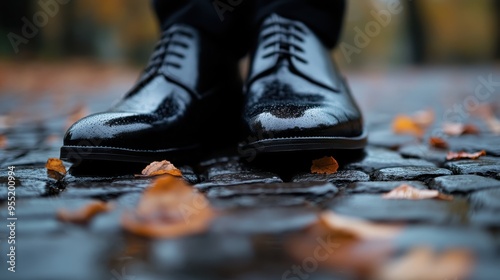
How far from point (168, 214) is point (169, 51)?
885 millimetres

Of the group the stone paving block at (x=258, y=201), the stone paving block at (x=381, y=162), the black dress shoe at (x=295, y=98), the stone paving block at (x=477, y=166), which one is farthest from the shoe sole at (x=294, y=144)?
the stone paving block at (x=477, y=166)

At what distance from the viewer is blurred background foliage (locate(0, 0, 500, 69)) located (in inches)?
498

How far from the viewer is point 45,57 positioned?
13102 millimetres

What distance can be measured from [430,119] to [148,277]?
2.41 meters

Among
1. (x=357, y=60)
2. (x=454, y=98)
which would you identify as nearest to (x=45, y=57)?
(x=454, y=98)

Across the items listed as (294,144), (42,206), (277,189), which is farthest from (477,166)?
(42,206)

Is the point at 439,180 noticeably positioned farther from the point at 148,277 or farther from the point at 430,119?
the point at 430,119

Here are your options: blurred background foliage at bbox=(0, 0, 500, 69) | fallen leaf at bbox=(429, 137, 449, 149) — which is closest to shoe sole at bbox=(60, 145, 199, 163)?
fallen leaf at bbox=(429, 137, 449, 149)

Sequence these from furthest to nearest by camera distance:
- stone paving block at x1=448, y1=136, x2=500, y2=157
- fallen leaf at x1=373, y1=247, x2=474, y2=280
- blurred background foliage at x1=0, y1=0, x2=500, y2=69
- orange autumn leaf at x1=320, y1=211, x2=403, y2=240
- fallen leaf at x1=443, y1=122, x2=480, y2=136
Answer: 1. blurred background foliage at x1=0, y1=0, x2=500, y2=69
2. fallen leaf at x1=443, y1=122, x2=480, y2=136
3. stone paving block at x1=448, y1=136, x2=500, y2=157
4. orange autumn leaf at x1=320, y1=211, x2=403, y2=240
5. fallen leaf at x1=373, y1=247, x2=474, y2=280

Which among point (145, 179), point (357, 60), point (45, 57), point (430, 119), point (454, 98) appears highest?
point (357, 60)

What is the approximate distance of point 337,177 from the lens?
54.3 inches

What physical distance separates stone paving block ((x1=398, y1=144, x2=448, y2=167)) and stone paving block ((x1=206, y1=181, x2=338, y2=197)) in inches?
22.1

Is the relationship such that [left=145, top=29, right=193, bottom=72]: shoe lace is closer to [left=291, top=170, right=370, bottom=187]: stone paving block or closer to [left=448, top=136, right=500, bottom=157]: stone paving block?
[left=291, top=170, right=370, bottom=187]: stone paving block

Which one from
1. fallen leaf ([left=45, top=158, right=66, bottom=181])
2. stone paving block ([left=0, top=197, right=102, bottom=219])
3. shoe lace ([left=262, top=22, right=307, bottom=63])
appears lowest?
stone paving block ([left=0, top=197, right=102, bottom=219])
